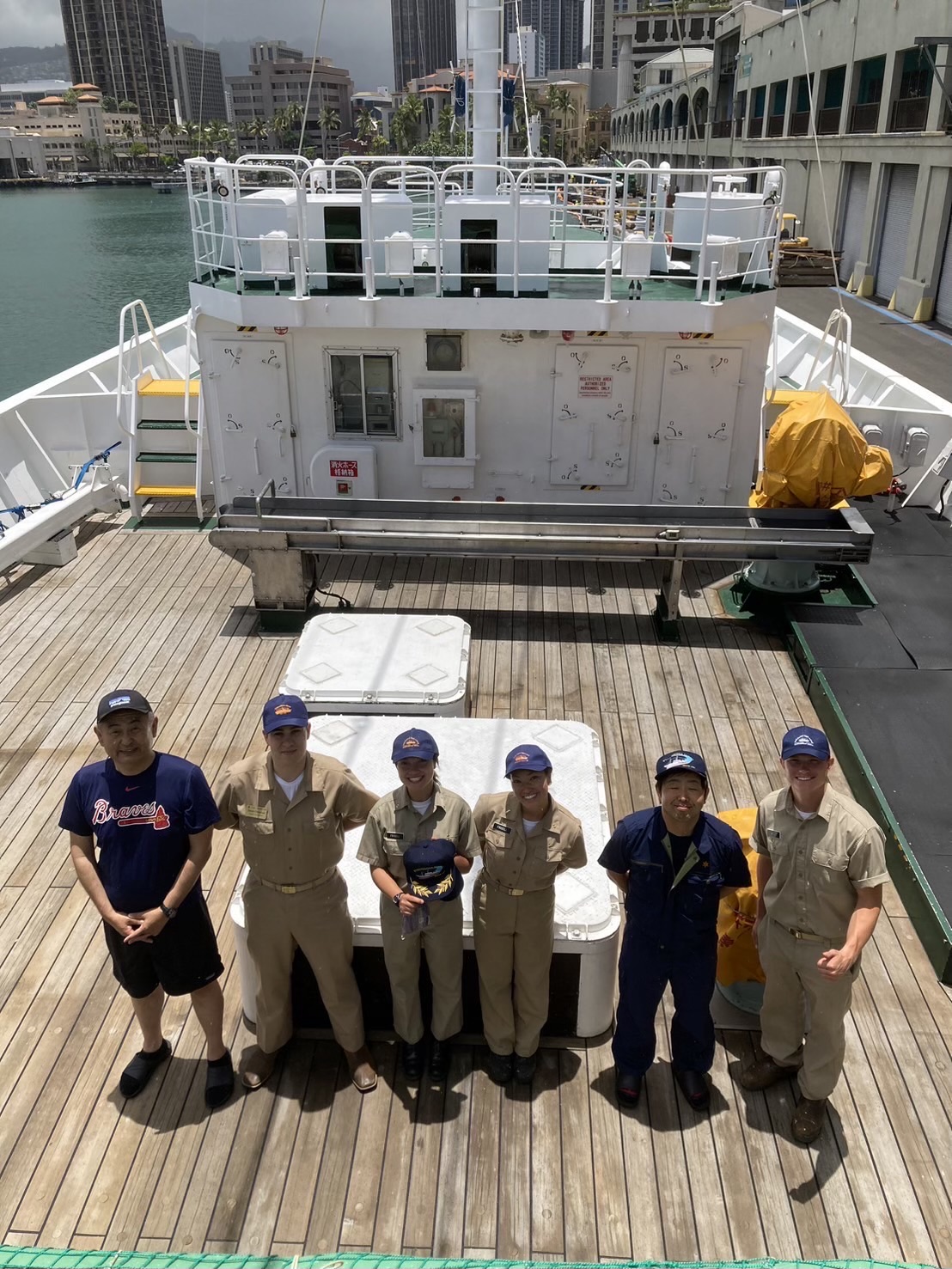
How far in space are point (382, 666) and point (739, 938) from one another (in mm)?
2760

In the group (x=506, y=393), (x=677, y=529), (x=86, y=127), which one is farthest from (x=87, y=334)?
(x=86, y=127)

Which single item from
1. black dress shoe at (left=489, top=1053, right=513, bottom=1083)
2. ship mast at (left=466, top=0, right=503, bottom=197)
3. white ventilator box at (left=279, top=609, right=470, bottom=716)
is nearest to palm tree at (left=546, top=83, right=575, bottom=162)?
ship mast at (left=466, top=0, right=503, bottom=197)

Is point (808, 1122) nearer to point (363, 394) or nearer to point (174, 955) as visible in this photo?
point (174, 955)

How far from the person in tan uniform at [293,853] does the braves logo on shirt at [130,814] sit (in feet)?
0.78

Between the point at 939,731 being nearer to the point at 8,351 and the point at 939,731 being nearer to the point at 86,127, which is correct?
the point at 8,351

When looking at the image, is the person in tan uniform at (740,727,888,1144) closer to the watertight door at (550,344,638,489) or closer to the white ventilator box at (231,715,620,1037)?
the white ventilator box at (231,715,620,1037)

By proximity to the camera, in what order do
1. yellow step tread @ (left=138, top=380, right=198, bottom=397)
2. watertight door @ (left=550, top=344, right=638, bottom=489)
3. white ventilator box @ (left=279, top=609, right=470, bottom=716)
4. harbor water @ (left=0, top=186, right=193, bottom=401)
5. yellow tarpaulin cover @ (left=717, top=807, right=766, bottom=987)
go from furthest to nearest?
harbor water @ (left=0, top=186, right=193, bottom=401), yellow step tread @ (left=138, top=380, right=198, bottom=397), watertight door @ (left=550, top=344, right=638, bottom=489), white ventilator box @ (left=279, top=609, right=470, bottom=716), yellow tarpaulin cover @ (left=717, top=807, right=766, bottom=987)

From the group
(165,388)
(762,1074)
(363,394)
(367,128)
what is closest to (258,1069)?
(762,1074)

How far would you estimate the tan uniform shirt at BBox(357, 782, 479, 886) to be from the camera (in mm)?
3668

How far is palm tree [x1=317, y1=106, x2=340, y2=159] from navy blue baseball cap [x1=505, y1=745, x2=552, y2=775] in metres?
136

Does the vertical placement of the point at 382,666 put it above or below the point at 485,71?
below

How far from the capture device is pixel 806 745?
11.1ft

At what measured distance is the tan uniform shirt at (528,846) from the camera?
3637 millimetres

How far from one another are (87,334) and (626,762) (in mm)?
34746
